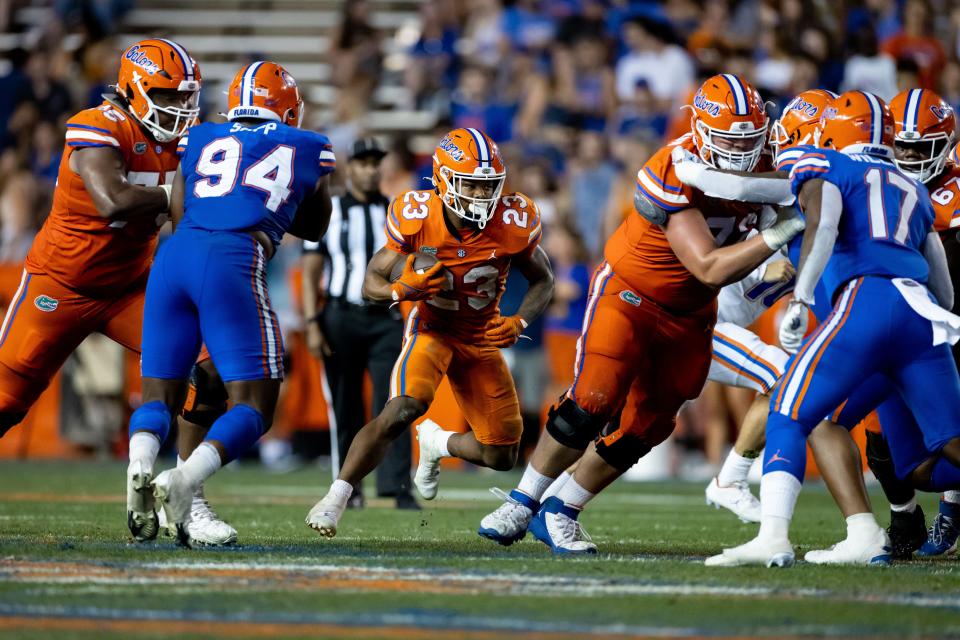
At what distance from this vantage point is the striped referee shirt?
→ 845 cm

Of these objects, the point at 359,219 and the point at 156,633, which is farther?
the point at 359,219

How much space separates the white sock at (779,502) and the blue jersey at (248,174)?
6.91ft

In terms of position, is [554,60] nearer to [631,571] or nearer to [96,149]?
[96,149]

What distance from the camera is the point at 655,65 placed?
13.2 meters

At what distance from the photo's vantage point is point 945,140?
591 centimetres

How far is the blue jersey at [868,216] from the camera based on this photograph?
5043mm

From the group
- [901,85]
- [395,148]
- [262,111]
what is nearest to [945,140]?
[262,111]

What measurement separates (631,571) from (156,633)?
5.99 ft

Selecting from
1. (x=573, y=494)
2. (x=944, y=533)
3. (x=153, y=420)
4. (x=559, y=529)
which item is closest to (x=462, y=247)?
(x=573, y=494)

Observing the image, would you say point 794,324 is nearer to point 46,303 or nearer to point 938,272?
point 938,272

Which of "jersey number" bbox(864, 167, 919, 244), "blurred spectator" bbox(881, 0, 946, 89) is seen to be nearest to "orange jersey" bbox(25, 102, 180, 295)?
"jersey number" bbox(864, 167, 919, 244)

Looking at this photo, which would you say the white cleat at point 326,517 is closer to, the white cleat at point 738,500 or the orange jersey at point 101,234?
the orange jersey at point 101,234

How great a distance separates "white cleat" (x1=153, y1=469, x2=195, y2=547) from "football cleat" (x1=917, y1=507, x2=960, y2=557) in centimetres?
300

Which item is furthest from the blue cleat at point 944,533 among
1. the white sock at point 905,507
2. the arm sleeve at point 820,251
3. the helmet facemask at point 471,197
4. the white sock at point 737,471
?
the helmet facemask at point 471,197
